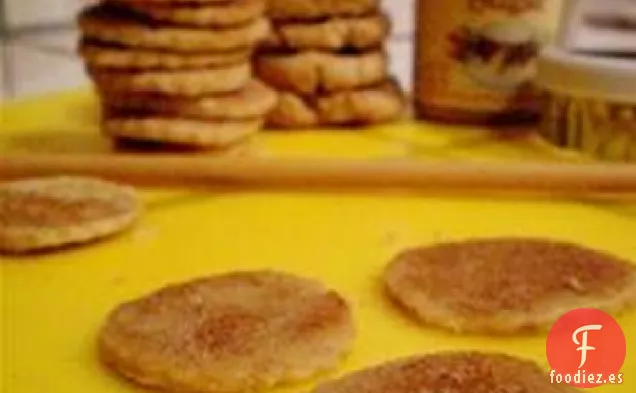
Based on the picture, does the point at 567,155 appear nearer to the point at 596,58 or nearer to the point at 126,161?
the point at 596,58

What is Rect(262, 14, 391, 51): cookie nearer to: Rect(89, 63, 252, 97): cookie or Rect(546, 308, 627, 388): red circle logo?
Rect(89, 63, 252, 97): cookie

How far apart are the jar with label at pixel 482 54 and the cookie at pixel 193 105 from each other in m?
0.24

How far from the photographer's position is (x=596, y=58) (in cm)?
89

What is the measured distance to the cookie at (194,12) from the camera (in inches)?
32.6

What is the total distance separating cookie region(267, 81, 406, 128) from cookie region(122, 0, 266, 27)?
172 mm

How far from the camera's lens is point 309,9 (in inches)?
39.0

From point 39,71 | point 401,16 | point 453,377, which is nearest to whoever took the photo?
point 453,377

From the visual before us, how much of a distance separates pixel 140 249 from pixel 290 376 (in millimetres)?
232

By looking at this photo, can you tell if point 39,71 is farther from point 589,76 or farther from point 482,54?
point 589,76

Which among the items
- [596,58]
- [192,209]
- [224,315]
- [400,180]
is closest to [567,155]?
[596,58]

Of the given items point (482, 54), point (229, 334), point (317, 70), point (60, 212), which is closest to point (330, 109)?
point (317, 70)

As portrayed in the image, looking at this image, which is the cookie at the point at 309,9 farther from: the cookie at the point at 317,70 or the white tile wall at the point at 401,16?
the white tile wall at the point at 401,16

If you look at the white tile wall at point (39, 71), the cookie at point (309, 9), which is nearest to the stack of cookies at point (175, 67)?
the cookie at point (309, 9)

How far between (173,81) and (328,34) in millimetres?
211
